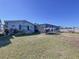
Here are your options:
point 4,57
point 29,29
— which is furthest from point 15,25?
point 4,57

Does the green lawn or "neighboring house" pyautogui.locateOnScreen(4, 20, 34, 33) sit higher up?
"neighboring house" pyautogui.locateOnScreen(4, 20, 34, 33)

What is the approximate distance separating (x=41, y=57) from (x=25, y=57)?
3.14 feet

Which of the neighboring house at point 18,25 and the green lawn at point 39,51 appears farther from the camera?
the neighboring house at point 18,25

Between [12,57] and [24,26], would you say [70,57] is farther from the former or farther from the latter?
[24,26]

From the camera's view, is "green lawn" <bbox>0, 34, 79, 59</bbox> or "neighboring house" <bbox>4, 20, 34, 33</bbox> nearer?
"green lawn" <bbox>0, 34, 79, 59</bbox>

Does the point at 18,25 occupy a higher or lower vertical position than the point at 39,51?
higher

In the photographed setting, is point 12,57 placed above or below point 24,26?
below

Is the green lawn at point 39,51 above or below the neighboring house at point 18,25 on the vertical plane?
below

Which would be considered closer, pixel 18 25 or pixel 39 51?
pixel 39 51

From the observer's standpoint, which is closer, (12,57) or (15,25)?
(12,57)

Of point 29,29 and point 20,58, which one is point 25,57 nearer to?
point 20,58

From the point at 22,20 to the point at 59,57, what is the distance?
26.2m

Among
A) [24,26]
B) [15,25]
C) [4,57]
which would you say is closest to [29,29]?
[24,26]

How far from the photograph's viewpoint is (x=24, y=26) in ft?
112
